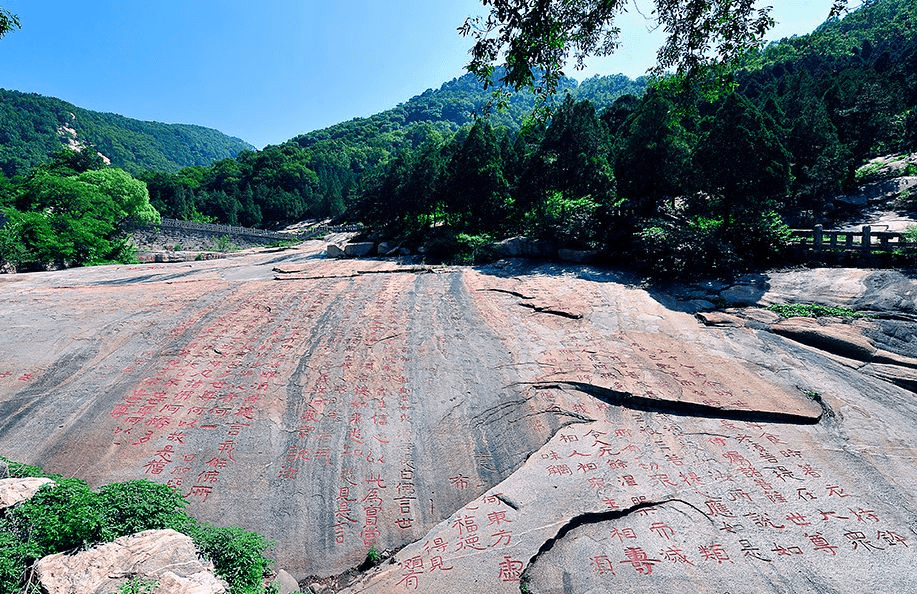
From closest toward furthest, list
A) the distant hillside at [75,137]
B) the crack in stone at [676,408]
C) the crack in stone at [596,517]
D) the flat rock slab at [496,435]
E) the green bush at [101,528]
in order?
the green bush at [101,528]
the flat rock slab at [496,435]
the crack in stone at [596,517]
the crack in stone at [676,408]
the distant hillside at [75,137]

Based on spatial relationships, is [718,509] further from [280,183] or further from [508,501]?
[280,183]

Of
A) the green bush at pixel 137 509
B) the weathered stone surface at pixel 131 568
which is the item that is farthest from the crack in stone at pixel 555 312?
the weathered stone surface at pixel 131 568

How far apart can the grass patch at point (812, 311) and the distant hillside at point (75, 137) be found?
9627 cm

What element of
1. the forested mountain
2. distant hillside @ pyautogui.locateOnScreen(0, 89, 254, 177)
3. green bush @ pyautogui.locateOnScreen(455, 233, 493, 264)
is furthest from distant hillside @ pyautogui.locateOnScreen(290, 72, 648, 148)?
green bush @ pyautogui.locateOnScreen(455, 233, 493, 264)

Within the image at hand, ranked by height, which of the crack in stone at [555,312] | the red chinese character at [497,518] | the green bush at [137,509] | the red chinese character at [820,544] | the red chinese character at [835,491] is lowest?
the red chinese character at [820,544]

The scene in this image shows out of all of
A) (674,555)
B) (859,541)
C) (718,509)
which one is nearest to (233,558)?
(674,555)

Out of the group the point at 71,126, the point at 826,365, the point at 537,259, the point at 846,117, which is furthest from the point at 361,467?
the point at 71,126

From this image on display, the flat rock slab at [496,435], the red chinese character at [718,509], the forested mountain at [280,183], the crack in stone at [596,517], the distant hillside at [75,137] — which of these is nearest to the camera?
the flat rock slab at [496,435]

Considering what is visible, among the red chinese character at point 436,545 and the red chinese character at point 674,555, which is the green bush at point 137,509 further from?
the red chinese character at point 674,555

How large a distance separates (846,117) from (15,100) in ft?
508

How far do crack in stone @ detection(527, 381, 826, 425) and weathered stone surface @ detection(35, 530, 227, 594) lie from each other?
5.16m

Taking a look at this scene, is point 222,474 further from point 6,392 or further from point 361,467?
point 6,392

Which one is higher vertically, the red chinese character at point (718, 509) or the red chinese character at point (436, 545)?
the red chinese character at point (718, 509)

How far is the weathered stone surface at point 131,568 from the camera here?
3027mm
